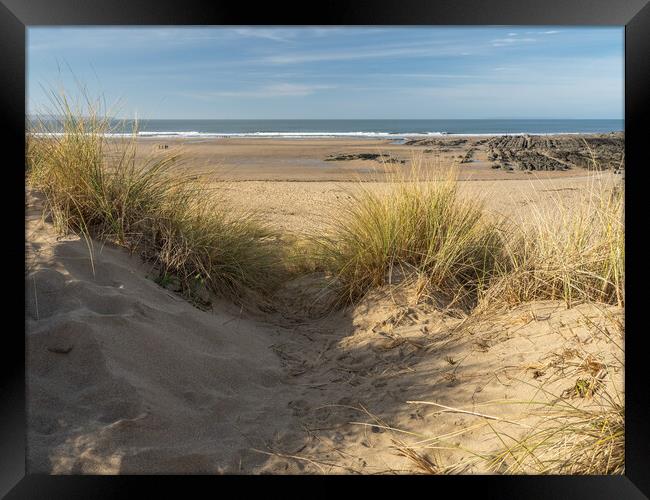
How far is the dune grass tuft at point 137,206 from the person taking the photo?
4.32m

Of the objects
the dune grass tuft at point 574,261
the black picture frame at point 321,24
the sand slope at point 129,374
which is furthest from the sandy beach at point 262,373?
the black picture frame at point 321,24

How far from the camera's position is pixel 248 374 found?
11.4ft

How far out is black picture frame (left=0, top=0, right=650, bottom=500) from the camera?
1.98m

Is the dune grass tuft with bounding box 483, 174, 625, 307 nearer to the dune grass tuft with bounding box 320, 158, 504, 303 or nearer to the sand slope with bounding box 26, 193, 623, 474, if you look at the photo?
the sand slope with bounding box 26, 193, 623, 474

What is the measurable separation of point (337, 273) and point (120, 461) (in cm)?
274

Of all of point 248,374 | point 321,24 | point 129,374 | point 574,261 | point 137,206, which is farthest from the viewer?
point 137,206

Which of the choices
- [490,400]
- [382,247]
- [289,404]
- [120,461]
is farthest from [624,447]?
[382,247]

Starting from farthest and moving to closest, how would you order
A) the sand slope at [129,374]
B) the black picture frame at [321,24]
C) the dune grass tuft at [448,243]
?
the dune grass tuft at [448,243]
the sand slope at [129,374]
the black picture frame at [321,24]

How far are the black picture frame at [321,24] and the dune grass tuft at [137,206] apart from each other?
2.16 meters

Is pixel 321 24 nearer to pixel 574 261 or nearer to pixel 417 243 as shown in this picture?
pixel 574 261

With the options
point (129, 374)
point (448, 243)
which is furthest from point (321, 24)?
point (448, 243)

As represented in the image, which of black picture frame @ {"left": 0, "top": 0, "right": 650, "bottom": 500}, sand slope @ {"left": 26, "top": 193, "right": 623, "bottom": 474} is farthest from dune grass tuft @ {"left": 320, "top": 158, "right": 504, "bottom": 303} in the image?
black picture frame @ {"left": 0, "top": 0, "right": 650, "bottom": 500}

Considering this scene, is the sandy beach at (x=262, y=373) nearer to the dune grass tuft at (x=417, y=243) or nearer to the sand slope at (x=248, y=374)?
the sand slope at (x=248, y=374)

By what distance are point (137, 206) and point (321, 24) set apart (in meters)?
2.78
